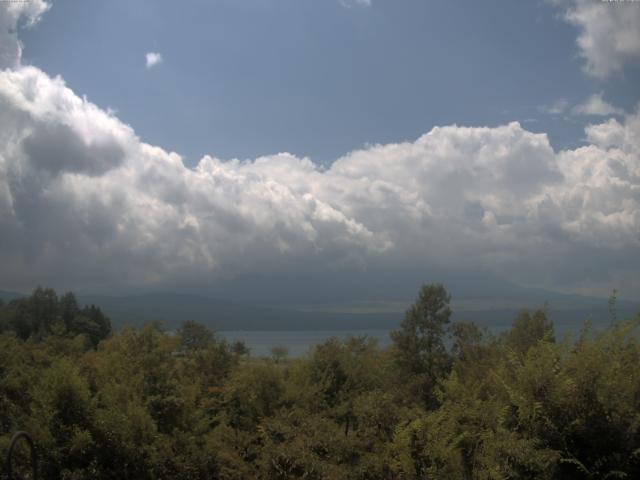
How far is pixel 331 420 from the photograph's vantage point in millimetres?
17469

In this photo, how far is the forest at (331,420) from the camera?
10547 mm

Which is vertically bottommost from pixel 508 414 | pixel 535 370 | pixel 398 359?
pixel 398 359

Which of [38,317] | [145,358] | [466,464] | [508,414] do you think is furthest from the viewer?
[38,317]

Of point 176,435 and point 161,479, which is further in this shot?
point 176,435

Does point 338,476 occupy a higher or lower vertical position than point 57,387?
lower

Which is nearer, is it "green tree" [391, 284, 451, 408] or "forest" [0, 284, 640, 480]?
"forest" [0, 284, 640, 480]

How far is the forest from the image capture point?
10.5 m

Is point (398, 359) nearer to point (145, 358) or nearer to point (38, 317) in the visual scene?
point (145, 358)

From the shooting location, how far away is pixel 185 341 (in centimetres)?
5731

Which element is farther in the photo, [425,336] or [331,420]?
[425,336]

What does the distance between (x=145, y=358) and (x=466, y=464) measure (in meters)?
11.7

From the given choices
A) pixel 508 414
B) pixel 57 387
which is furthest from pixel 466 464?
pixel 57 387

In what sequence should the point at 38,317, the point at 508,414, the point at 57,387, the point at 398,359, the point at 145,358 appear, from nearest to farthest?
the point at 508,414
the point at 57,387
the point at 145,358
the point at 398,359
the point at 38,317

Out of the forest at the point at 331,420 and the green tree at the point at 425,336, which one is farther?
the green tree at the point at 425,336
